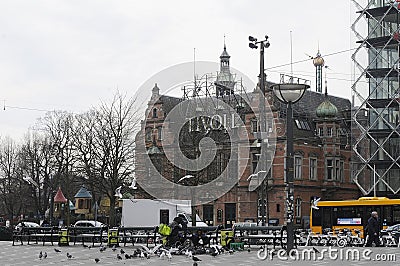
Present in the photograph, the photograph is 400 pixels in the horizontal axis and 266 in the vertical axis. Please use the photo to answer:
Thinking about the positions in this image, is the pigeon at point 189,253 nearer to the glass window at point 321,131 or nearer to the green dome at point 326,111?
the glass window at point 321,131

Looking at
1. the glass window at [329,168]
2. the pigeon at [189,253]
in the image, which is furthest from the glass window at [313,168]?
the pigeon at [189,253]

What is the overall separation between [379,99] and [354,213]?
1768cm

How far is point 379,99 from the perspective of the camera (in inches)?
2190

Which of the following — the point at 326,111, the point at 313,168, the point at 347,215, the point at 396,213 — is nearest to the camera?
the point at 396,213

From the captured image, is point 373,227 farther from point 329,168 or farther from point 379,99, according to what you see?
point 329,168

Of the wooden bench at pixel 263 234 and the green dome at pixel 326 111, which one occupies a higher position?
the green dome at pixel 326 111

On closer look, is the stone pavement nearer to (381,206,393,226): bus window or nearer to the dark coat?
the dark coat

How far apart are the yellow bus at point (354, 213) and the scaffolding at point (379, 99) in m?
13.9

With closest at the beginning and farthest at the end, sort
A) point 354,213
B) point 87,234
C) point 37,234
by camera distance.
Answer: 1. point 87,234
2. point 37,234
3. point 354,213

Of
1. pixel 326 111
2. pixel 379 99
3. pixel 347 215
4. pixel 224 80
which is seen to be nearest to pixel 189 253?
pixel 347 215

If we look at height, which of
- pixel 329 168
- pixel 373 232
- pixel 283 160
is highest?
pixel 283 160

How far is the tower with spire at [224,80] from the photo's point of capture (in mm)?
58900

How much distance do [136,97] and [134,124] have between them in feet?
5.99

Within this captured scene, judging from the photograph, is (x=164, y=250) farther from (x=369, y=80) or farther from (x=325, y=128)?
(x=325, y=128)
